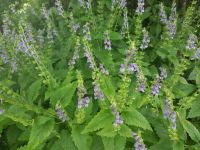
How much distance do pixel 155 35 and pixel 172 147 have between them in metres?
2.58

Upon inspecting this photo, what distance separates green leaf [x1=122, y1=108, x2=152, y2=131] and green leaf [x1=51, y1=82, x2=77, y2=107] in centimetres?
64

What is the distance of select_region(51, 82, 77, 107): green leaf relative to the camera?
409 centimetres

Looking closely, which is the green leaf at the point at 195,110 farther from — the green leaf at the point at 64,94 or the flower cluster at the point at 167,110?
the green leaf at the point at 64,94

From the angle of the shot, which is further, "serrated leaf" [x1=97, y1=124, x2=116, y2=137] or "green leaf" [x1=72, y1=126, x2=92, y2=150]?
"green leaf" [x1=72, y1=126, x2=92, y2=150]

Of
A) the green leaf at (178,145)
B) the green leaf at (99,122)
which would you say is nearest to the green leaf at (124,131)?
the green leaf at (99,122)

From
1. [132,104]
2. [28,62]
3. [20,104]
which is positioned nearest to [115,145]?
[132,104]

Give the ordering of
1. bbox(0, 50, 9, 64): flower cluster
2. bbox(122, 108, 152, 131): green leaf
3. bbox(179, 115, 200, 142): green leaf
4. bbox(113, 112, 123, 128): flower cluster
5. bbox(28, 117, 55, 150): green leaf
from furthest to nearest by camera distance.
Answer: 1. bbox(0, 50, 9, 64): flower cluster
2. bbox(179, 115, 200, 142): green leaf
3. bbox(28, 117, 55, 150): green leaf
4. bbox(122, 108, 152, 131): green leaf
5. bbox(113, 112, 123, 128): flower cluster

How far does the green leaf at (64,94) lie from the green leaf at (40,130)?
0.24 m

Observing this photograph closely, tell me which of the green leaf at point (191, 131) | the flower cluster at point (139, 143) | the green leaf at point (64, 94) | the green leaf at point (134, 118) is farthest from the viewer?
the green leaf at point (64, 94)

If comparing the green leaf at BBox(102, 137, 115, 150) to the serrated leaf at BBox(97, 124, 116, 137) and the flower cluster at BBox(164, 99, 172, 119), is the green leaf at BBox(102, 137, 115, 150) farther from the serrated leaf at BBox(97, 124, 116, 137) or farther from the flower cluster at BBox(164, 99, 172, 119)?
the flower cluster at BBox(164, 99, 172, 119)

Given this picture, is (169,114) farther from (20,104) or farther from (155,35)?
(155,35)

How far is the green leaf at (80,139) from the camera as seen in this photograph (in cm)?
394

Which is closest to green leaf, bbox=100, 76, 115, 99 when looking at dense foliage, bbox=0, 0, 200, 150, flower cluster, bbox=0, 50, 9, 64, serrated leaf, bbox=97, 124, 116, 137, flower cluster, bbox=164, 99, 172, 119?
dense foliage, bbox=0, 0, 200, 150

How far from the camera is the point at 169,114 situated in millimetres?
3818
